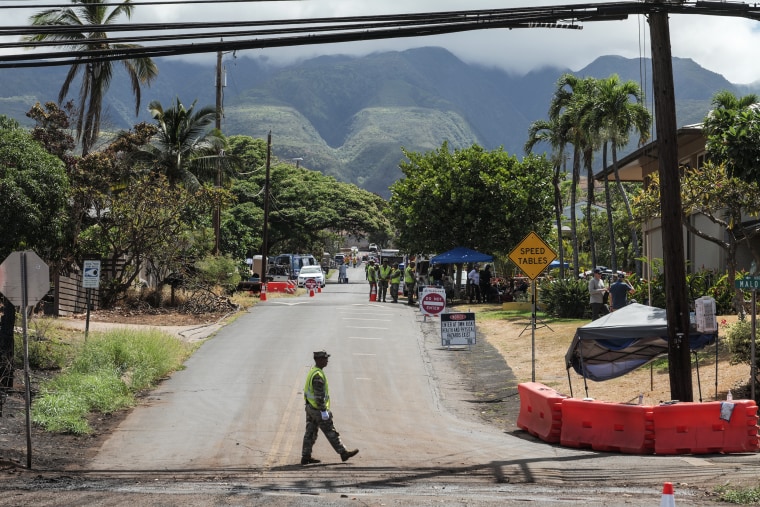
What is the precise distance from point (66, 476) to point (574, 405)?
728 cm

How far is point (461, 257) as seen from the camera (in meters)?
43.9

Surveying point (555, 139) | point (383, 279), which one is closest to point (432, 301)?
point (383, 279)

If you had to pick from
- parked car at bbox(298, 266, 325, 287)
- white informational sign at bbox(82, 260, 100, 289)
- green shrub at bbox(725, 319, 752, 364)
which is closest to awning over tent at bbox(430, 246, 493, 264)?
parked car at bbox(298, 266, 325, 287)

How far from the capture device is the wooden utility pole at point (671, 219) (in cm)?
1463

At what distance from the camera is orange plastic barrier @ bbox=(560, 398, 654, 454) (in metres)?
13.9

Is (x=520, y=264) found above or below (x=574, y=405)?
above

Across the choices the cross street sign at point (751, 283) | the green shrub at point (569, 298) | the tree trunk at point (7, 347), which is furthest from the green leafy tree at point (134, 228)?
the cross street sign at point (751, 283)

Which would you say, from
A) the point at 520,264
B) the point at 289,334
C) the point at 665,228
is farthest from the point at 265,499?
the point at 289,334

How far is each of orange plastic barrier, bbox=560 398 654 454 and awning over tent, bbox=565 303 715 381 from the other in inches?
85.9

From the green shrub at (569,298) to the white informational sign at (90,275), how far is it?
15744mm

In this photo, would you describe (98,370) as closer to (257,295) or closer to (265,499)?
(265,499)

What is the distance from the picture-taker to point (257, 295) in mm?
45250

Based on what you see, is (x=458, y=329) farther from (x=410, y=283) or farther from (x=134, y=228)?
(x=410, y=283)

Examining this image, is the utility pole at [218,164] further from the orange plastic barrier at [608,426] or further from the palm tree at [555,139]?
the orange plastic barrier at [608,426]
